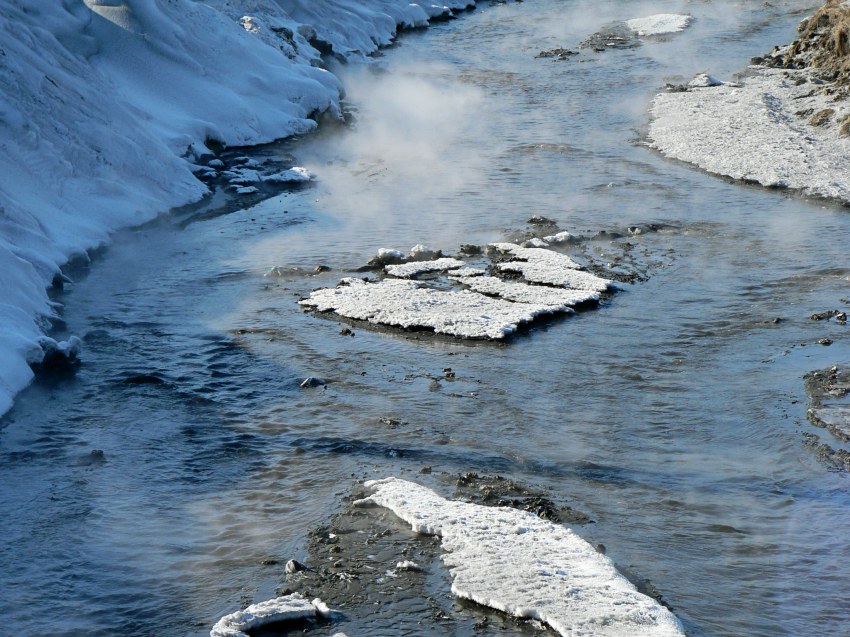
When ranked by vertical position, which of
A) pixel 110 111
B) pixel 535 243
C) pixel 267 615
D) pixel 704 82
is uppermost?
pixel 704 82

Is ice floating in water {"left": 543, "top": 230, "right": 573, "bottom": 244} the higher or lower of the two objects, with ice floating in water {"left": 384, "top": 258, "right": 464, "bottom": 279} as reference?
higher

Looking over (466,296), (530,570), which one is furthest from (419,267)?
(530,570)

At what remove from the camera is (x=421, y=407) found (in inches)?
327

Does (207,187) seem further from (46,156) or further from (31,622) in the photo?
(31,622)

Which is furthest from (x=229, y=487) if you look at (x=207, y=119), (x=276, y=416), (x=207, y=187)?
(x=207, y=119)

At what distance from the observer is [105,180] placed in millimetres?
13422

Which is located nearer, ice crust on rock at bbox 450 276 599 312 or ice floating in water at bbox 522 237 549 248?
ice crust on rock at bbox 450 276 599 312

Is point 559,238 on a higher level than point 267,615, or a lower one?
higher

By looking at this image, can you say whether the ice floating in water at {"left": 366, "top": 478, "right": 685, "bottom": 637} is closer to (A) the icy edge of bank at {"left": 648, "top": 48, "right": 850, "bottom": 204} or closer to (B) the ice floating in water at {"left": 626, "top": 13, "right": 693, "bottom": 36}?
(A) the icy edge of bank at {"left": 648, "top": 48, "right": 850, "bottom": 204}

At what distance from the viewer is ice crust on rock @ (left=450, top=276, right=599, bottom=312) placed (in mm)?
10242

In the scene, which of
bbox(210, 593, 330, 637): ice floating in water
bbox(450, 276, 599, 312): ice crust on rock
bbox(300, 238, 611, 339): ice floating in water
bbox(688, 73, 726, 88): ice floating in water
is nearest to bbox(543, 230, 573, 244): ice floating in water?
bbox(300, 238, 611, 339): ice floating in water

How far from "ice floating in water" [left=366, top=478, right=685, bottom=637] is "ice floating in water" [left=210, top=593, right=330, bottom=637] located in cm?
77

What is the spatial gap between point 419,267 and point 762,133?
25.3 feet

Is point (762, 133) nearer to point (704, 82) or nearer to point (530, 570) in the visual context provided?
point (704, 82)
